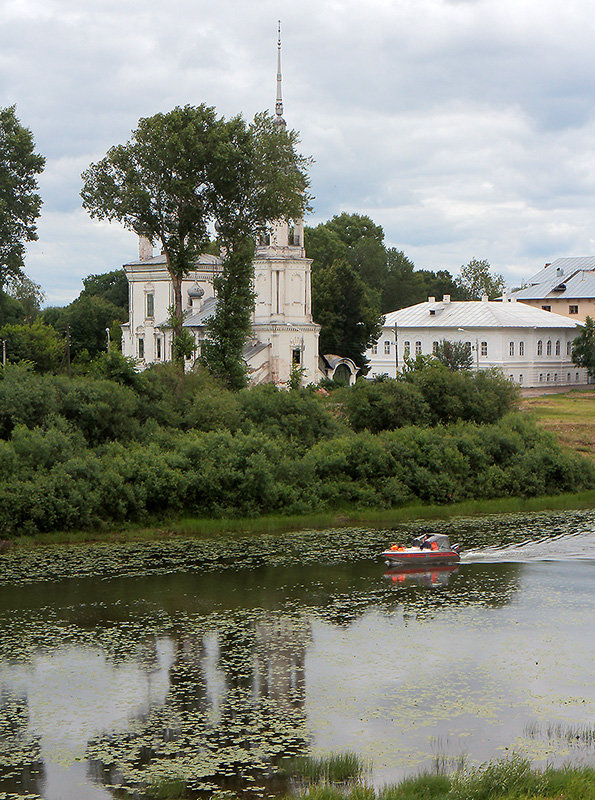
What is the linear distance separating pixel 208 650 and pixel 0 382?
19.0 m

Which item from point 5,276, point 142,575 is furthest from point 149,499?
point 5,276

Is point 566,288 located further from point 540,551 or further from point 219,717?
point 219,717

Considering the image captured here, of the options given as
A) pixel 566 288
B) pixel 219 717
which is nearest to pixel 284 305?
pixel 566 288

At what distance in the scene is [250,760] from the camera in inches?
559

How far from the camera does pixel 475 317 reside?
251 feet

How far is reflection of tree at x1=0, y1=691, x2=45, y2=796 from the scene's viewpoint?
13.5 m

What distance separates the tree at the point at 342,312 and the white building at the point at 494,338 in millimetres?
2694

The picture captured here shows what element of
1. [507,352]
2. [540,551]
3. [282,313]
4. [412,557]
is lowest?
[540,551]

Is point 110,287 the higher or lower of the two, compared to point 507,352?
higher

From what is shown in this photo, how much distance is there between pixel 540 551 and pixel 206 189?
23.9 meters

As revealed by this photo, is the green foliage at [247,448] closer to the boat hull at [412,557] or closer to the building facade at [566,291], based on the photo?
the boat hull at [412,557]

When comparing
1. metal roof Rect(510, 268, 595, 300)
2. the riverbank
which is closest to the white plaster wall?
metal roof Rect(510, 268, 595, 300)

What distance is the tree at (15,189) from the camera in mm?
59438

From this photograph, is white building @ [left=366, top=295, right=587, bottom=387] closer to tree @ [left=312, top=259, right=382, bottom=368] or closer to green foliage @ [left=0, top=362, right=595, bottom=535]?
tree @ [left=312, top=259, right=382, bottom=368]
